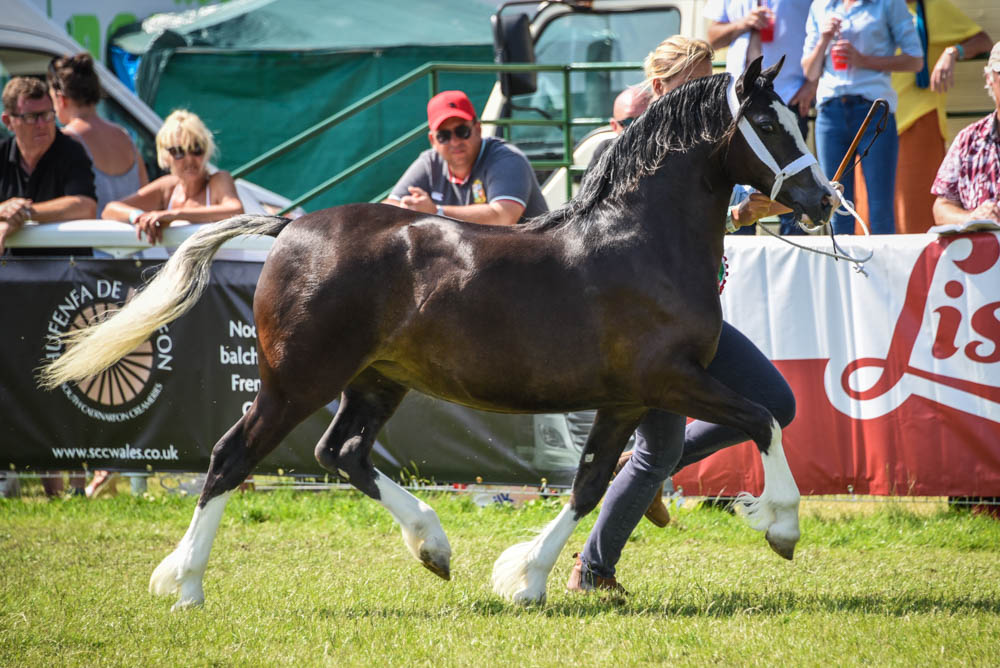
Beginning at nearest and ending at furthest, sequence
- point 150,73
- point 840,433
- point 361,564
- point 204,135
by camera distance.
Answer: point 361,564
point 840,433
point 204,135
point 150,73

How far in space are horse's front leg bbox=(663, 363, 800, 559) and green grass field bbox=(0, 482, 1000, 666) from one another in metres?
0.37

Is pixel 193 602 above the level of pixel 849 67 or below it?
below

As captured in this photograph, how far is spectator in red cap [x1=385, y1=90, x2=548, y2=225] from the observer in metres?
6.45

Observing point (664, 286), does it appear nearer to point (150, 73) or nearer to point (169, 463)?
point (169, 463)

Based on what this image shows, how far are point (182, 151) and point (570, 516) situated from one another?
13.5 feet

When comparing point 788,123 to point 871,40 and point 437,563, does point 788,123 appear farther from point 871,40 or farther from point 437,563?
point 871,40

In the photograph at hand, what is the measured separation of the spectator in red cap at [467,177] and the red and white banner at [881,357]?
4.14ft

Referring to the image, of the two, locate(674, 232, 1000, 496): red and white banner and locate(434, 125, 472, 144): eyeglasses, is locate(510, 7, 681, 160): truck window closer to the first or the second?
locate(434, 125, 472, 144): eyeglasses

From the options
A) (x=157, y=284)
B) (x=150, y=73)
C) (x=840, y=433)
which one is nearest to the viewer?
(x=157, y=284)

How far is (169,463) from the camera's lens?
7.09 m

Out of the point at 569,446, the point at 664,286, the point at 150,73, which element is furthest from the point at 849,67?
the point at 150,73

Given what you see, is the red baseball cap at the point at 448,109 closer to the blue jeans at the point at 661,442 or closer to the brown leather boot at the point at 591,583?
the blue jeans at the point at 661,442

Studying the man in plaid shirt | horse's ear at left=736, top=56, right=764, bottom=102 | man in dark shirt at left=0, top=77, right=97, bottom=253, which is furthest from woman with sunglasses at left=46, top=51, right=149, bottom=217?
the man in plaid shirt

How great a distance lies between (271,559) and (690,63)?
10.3ft
